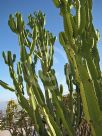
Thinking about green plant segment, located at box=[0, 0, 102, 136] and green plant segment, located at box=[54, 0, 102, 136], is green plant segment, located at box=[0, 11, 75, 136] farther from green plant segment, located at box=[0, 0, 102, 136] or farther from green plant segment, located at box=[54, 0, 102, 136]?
green plant segment, located at box=[54, 0, 102, 136]

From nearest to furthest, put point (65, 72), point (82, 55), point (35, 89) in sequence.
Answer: point (82, 55), point (35, 89), point (65, 72)

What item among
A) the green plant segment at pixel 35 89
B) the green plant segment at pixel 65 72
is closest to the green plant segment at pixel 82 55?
the green plant segment at pixel 65 72

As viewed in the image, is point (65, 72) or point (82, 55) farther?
point (65, 72)

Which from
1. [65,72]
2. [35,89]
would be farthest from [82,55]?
[65,72]

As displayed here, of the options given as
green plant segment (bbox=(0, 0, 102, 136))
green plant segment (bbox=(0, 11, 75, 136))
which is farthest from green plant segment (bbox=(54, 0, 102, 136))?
green plant segment (bbox=(0, 11, 75, 136))

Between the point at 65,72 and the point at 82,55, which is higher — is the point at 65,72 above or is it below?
above

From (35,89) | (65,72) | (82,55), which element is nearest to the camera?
(82,55)

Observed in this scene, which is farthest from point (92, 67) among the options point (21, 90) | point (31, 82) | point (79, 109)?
point (79, 109)

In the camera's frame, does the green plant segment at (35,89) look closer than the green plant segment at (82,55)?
No

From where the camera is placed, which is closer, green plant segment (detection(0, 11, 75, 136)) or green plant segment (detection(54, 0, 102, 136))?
green plant segment (detection(54, 0, 102, 136))

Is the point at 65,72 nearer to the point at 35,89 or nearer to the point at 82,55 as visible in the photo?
the point at 35,89

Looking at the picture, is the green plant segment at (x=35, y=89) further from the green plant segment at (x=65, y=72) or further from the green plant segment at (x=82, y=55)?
the green plant segment at (x=82, y=55)

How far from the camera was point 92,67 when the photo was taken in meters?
2.07

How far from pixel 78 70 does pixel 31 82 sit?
808mm
